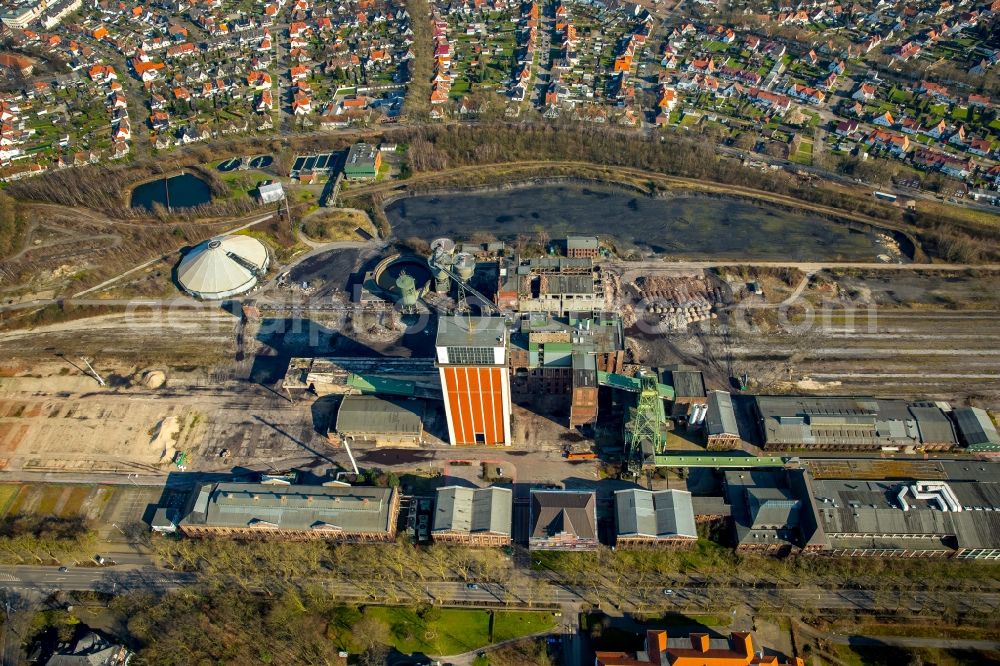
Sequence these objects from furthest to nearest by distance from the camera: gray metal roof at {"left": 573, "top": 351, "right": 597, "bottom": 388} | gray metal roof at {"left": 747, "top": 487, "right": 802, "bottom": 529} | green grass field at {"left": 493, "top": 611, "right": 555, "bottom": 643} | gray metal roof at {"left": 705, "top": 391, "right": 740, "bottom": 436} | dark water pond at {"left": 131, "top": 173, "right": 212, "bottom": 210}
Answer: dark water pond at {"left": 131, "top": 173, "right": 212, "bottom": 210} < gray metal roof at {"left": 573, "top": 351, "right": 597, "bottom": 388} < gray metal roof at {"left": 705, "top": 391, "right": 740, "bottom": 436} < gray metal roof at {"left": 747, "top": 487, "right": 802, "bottom": 529} < green grass field at {"left": 493, "top": 611, "right": 555, "bottom": 643}

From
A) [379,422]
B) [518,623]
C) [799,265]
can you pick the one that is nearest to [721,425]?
[518,623]

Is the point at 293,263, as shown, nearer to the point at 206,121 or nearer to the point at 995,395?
the point at 206,121

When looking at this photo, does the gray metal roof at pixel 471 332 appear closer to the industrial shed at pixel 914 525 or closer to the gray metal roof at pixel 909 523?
the industrial shed at pixel 914 525

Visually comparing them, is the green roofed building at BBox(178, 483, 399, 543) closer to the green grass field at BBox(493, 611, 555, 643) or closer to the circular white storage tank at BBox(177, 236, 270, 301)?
the green grass field at BBox(493, 611, 555, 643)

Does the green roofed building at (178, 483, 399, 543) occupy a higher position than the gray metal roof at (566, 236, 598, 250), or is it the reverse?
the gray metal roof at (566, 236, 598, 250)

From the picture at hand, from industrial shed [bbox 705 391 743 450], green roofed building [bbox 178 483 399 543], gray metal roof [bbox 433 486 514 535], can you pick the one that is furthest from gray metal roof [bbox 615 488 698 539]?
green roofed building [bbox 178 483 399 543]

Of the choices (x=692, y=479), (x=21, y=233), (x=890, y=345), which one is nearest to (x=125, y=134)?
(x=21, y=233)

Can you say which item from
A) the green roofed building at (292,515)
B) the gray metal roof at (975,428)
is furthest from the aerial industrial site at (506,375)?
the gray metal roof at (975,428)

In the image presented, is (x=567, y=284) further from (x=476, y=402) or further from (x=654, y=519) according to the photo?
(x=654, y=519)
